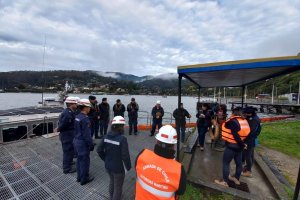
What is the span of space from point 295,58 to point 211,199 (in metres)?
3.24

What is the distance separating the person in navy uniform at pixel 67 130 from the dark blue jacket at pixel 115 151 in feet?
5.93

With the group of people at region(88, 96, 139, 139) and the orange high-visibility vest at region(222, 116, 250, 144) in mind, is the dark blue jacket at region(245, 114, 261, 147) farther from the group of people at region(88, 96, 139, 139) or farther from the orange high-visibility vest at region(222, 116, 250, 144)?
the group of people at region(88, 96, 139, 139)

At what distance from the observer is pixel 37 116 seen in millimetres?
11547

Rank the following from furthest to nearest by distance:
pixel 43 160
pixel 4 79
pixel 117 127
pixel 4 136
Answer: pixel 4 79 < pixel 4 136 < pixel 43 160 < pixel 117 127

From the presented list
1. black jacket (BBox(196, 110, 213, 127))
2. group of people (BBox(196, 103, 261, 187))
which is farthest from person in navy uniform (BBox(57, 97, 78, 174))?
black jacket (BBox(196, 110, 213, 127))

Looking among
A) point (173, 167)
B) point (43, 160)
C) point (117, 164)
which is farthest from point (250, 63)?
point (43, 160)

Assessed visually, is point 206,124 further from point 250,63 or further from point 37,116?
point 37,116

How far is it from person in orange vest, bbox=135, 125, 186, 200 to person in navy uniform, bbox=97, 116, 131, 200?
0.99 m

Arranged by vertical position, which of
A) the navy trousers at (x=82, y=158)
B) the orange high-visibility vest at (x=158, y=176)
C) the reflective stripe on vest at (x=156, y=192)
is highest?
the orange high-visibility vest at (x=158, y=176)

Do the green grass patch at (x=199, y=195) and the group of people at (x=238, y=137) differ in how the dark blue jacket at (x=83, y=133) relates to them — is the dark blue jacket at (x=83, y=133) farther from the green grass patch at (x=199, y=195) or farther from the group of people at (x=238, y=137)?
the group of people at (x=238, y=137)

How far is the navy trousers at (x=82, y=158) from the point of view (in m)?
4.02

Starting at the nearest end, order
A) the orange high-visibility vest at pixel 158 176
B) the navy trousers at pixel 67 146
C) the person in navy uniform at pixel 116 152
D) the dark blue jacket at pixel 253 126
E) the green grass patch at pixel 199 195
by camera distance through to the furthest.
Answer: the orange high-visibility vest at pixel 158 176, the person in navy uniform at pixel 116 152, the green grass patch at pixel 199 195, the dark blue jacket at pixel 253 126, the navy trousers at pixel 67 146

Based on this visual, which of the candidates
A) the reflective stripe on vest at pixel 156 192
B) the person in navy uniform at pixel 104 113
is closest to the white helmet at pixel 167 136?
the reflective stripe on vest at pixel 156 192

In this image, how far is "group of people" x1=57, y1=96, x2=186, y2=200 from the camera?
6.55 ft
